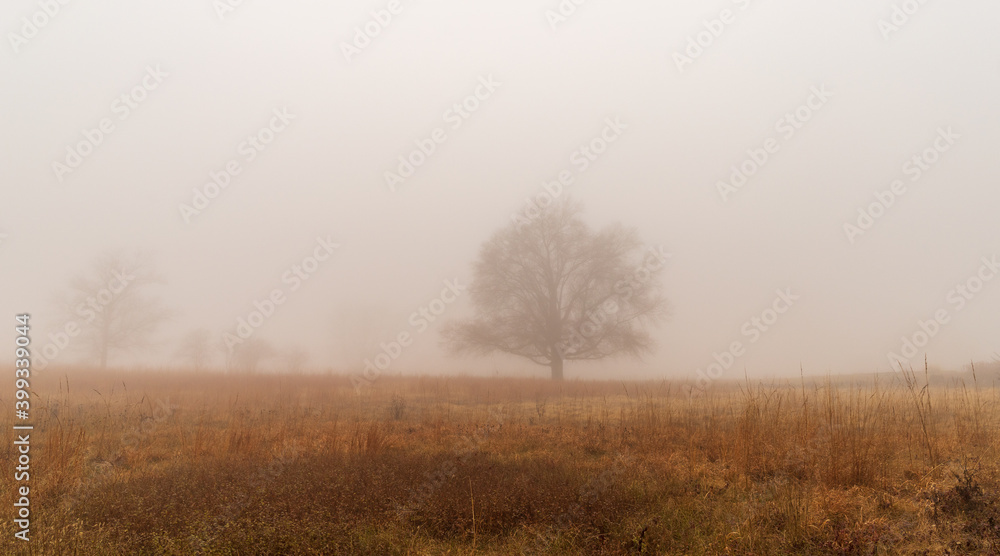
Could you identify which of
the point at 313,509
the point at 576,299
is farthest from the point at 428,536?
the point at 576,299

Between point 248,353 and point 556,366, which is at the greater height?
point 248,353

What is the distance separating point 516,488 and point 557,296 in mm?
20052

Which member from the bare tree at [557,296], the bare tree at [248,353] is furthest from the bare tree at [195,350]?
the bare tree at [557,296]

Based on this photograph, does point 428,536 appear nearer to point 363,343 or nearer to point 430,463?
point 430,463

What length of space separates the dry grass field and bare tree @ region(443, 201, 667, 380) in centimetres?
1492

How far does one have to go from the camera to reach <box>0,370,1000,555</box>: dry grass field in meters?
4.29

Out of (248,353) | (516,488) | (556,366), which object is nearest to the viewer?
(516,488)

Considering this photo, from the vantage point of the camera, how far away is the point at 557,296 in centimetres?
2525

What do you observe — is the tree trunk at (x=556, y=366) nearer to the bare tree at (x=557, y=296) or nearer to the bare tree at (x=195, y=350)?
the bare tree at (x=557, y=296)

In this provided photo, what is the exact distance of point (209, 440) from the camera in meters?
8.10

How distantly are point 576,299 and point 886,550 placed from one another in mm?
21079

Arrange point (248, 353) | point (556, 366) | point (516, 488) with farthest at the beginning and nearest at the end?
point (248, 353)
point (556, 366)
point (516, 488)

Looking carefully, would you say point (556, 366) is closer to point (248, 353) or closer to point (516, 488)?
point (516, 488)

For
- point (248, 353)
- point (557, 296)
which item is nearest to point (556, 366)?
point (557, 296)
